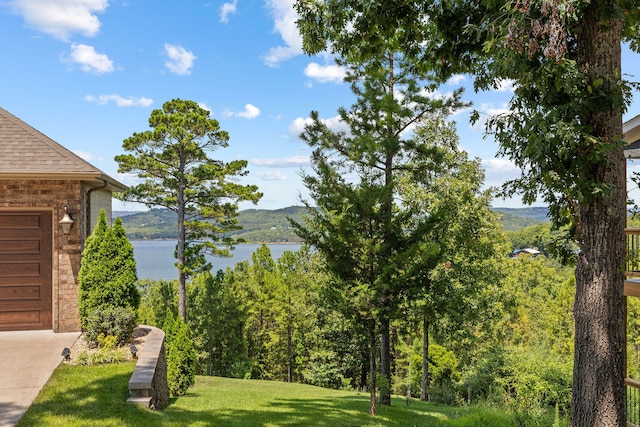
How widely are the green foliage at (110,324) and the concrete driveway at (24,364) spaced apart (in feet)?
2.00

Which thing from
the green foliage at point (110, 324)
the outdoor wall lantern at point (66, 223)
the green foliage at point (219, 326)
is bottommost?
the green foliage at point (219, 326)

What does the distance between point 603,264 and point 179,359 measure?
11.9 meters

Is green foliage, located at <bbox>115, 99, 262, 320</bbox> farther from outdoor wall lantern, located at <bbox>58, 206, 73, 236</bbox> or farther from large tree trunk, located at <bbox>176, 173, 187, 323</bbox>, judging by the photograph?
outdoor wall lantern, located at <bbox>58, 206, 73, 236</bbox>

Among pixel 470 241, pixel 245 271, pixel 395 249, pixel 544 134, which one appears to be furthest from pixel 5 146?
pixel 245 271

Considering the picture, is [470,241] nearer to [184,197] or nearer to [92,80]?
[184,197]

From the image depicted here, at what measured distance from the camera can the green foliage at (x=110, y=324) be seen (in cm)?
814

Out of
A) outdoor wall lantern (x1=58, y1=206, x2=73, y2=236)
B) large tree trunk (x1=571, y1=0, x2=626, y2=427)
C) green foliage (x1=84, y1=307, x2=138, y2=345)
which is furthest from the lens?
outdoor wall lantern (x1=58, y1=206, x2=73, y2=236)

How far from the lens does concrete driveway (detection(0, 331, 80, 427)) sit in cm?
568

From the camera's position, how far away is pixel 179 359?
43.0 feet

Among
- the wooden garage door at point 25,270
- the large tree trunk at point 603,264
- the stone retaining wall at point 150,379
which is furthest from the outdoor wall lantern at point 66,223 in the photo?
the large tree trunk at point 603,264

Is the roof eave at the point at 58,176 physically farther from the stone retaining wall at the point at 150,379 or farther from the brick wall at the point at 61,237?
the stone retaining wall at the point at 150,379

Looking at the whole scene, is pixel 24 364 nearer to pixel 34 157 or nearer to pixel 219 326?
pixel 34 157

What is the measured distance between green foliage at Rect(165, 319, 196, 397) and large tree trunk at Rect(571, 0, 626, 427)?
11.1 meters

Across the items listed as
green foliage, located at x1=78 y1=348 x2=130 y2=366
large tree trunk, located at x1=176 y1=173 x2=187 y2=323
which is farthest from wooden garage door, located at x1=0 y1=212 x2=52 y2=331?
large tree trunk, located at x1=176 y1=173 x2=187 y2=323
